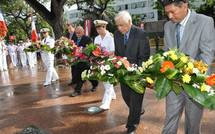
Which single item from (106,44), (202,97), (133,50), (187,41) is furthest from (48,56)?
(202,97)

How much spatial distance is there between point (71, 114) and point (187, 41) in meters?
4.09

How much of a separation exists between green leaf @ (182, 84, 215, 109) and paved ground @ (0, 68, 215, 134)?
2.46 m

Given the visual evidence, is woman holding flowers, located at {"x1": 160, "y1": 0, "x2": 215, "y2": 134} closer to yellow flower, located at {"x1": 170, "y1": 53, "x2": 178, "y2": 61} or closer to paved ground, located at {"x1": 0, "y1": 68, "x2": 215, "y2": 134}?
yellow flower, located at {"x1": 170, "y1": 53, "x2": 178, "y2": 61}

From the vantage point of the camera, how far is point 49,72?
39.7 feet

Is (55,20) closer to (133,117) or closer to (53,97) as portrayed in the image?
(53,97)

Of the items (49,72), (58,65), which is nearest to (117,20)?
(49,72)

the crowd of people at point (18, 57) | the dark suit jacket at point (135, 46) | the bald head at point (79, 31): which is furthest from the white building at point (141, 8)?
the dark suit jacket at point (135, 46)

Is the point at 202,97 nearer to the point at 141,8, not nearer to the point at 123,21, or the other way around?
the point at 123,21

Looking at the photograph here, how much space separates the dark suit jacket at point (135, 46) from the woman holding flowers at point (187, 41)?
1329 millimetres

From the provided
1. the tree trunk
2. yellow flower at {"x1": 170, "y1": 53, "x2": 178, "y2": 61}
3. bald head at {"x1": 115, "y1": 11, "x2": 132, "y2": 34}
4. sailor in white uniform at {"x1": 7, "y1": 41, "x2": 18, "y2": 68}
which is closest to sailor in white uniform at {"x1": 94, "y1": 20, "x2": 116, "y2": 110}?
bald head at {"x1": 115, "y1": 11, "x2": 132, "y2": 34}

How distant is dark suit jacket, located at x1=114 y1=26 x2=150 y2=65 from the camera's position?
5.94m

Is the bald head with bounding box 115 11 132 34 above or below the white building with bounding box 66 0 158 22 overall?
below

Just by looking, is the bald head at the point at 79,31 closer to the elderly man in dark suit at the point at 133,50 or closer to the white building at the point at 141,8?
the elderly man in dark suit at the point at 133,50

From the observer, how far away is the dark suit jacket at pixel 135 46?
5941 millimetres
